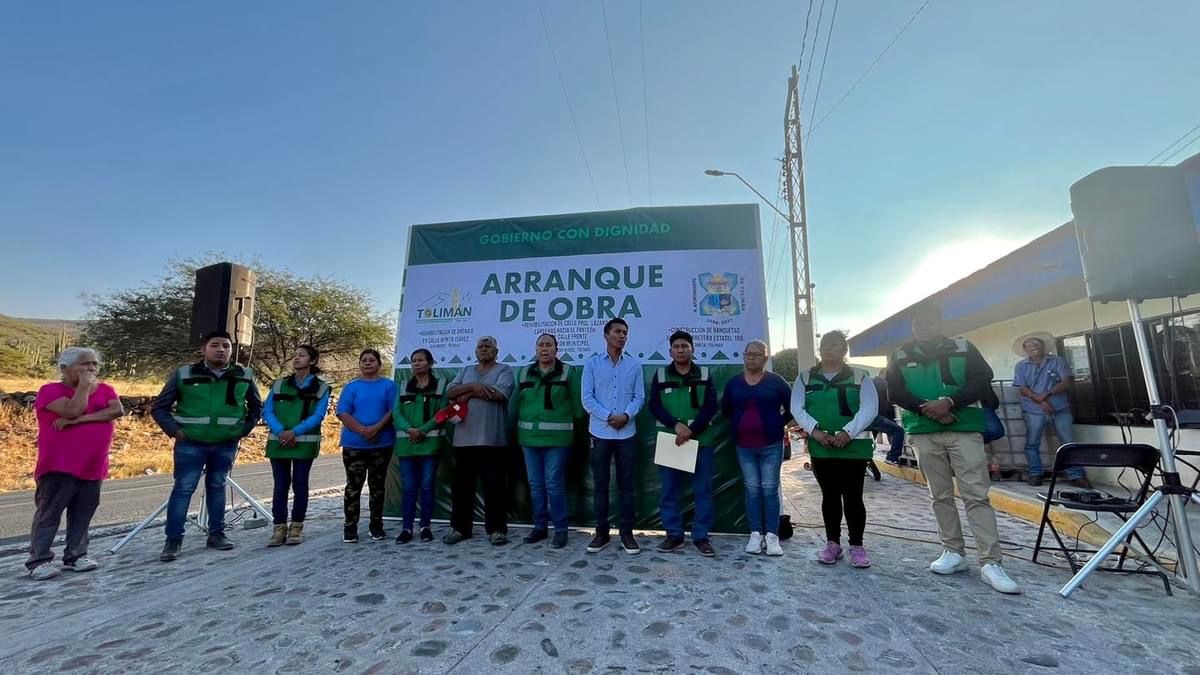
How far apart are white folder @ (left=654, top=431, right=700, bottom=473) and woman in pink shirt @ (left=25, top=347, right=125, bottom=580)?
398 cm

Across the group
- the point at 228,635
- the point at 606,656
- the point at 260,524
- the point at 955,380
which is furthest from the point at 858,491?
the point at 260,524

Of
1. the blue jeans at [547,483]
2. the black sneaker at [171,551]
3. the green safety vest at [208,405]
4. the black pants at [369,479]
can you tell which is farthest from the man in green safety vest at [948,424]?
the black sneaker at [171,551]

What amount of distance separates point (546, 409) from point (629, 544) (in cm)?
125

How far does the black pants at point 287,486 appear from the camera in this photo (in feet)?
14.2

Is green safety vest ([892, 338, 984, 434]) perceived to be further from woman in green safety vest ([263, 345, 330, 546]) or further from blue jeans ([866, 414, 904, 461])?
woman in green safety vest ([263, 345, 330, 546])

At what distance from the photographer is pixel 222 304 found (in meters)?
5.15

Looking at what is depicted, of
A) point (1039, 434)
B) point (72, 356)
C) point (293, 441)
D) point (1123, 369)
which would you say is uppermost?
point (72, 356)

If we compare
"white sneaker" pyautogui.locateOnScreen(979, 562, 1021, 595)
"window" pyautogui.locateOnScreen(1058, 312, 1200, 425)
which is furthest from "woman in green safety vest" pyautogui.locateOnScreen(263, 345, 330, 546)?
"window" pyautogui.locateOnScreen(1058, 312, 1200, 425)

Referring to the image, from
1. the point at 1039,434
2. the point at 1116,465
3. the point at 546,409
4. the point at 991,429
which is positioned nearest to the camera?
the point at 1116,465

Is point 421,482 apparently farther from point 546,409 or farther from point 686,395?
point 686,395

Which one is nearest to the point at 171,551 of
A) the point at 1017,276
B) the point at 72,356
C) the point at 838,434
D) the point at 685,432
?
the point at 72,356

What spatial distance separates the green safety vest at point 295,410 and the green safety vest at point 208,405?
11.1 inches

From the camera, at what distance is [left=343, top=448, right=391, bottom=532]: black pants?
432 centimetres

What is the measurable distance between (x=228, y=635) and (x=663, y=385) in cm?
309
